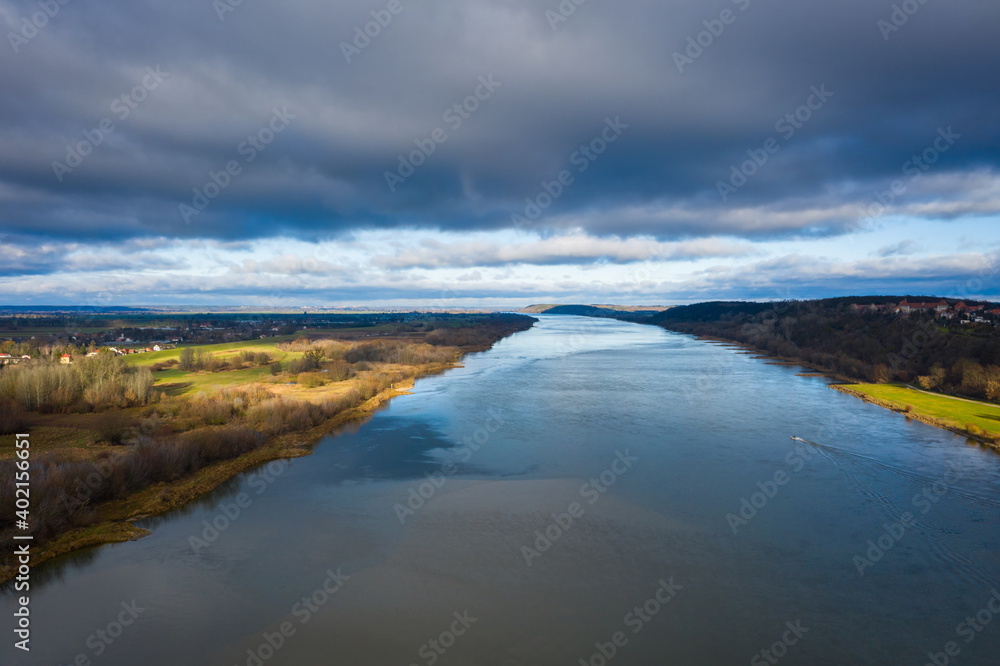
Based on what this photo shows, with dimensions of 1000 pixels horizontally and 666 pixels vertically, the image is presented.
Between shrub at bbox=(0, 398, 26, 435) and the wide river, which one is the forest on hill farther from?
shrub at bbox=(0, 398, 26, 435)

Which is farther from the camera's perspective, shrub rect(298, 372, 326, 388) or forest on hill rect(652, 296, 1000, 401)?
forest on hill rect(652, 296, 1000, 401)

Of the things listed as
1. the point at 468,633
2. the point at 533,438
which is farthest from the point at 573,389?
the point at 468,633

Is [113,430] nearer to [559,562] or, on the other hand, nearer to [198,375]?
[559,562]

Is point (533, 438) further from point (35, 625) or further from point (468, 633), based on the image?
point (35, 625)

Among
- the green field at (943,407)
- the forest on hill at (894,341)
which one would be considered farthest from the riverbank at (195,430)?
the forest on hill at (894,341)

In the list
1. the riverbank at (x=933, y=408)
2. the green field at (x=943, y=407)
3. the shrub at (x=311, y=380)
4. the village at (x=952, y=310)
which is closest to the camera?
the riverbank at (x=933, y=408)

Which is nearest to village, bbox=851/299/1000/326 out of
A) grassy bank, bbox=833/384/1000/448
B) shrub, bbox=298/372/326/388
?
grassy bank, bbox=833/384/1000/448

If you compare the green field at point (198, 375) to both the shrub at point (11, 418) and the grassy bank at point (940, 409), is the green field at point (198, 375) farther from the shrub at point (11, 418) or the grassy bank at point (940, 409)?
the grassy bank at point (940, 409)

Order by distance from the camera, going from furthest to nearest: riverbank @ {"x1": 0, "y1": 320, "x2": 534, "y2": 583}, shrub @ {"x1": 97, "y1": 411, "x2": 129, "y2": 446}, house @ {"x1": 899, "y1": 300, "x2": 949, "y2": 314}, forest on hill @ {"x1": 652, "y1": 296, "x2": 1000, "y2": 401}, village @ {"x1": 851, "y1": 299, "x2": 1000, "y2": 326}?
house @ {"x1": 899, "y1": 300, "x2": 949, "y2": 314} → village @ {"x1": 851, "y1": 299, "x2": 1000, "y2": 326} → forest on hill @ {"x1": 652, "y1": 296, "x2": 1000, "y2": 401} → shrub @ {"x1": 97, "y1": 411, "x2": 129, "y2": 446} → riverbank @ {"x1": 0, "y1": 320, "x2": 534, "y2": 583}

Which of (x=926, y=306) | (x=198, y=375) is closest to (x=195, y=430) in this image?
(x=198, y=375)

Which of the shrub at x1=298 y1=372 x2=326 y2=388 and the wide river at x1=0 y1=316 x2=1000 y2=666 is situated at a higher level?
the shrub at x1=298 y1=372 x2=326 y2=388
